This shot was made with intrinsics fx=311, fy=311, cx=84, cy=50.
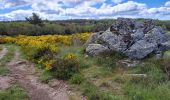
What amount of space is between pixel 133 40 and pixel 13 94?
6.91m

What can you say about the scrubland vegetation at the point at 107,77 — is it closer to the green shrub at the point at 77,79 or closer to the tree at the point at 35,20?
the green shrub at the point at 77,79

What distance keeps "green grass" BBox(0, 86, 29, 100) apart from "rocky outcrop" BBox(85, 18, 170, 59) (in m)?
5.47

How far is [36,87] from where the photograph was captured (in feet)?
35.0

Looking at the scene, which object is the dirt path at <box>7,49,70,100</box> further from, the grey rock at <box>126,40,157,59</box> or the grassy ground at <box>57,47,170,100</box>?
the grey rock at <box>126,40,157,59</box>

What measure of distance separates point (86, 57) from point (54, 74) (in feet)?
10.6

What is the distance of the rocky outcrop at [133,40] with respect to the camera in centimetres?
1356

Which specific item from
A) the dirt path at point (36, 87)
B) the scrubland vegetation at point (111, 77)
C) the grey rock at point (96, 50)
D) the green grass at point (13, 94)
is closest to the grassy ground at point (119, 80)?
the scrubland vegetation at point (111, 77)

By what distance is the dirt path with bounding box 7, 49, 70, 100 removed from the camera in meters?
9.48

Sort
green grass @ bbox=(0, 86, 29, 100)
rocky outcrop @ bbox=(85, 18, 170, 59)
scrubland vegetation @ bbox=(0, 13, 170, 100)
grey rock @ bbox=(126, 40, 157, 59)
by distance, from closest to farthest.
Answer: scrubland vegetation @ bbox=(0, 13, 170, 100) < green grass @ bbox=(0, 86, 29, 100) < grey rock @ bbox=(126, 40, 157, 59) < rocky outcrop @ bbox=(85, 18, 170, 59)

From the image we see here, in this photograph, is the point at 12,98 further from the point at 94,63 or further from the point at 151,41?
the point at 151,41

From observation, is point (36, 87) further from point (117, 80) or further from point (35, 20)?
point (35, 20)

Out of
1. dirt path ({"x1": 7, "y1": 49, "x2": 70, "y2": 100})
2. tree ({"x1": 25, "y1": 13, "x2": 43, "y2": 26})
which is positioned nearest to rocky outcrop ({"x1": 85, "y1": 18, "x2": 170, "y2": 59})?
dirt path ({"x1": 7, "y1": 49, "x2": 70, "y2": 100})

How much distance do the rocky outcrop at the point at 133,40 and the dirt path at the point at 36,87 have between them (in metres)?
3.47

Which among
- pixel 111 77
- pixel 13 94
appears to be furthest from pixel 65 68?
pixel 13 94
